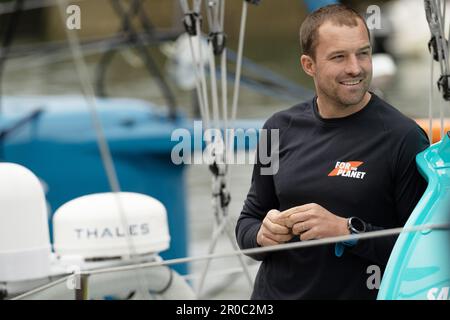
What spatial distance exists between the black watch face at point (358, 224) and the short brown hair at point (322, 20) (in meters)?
0.41

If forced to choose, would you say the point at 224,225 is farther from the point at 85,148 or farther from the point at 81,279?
the point at 85,148

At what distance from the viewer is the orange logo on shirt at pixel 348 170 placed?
96.3 inches

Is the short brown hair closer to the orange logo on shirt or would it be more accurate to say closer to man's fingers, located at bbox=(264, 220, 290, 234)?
the orange logo on shirt

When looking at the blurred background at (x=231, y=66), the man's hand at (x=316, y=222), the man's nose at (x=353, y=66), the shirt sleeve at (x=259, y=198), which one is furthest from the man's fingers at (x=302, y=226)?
the blurred background at (x=231, y=66)

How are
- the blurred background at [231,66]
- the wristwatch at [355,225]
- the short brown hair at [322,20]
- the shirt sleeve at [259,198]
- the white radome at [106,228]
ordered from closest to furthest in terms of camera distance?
the wristwatch at [355,225] < the short brown hair at [322,20] < the shirt sleeve at [259,198] < the white radome at [106,228] < the blurred background at [231,66]

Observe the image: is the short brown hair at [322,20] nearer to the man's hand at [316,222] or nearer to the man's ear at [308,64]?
the man's ear at [308,64]

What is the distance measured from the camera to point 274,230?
247 centimetres

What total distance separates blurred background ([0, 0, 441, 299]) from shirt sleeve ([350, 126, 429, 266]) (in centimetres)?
213

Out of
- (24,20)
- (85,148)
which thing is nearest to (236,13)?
(24,20)

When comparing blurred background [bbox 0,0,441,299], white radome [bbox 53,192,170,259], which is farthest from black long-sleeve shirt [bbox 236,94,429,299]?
blurred background [bbox 0,0,441,299]

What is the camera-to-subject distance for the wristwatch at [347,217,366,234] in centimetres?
237

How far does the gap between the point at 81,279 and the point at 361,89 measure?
937 mm

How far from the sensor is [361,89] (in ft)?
8.00
